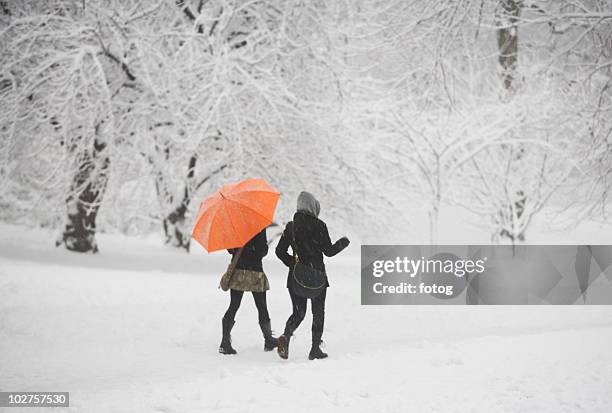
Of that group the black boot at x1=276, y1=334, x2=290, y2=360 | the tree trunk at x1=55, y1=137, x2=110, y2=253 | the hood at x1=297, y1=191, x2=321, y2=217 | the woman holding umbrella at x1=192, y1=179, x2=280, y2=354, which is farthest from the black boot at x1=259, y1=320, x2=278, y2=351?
the tree trunk at x1=55, y1=137, x2=110, y2=253

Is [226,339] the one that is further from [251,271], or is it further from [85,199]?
[85,199]

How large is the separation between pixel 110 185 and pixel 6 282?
3417 mm

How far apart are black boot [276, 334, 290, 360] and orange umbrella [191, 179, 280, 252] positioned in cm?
98

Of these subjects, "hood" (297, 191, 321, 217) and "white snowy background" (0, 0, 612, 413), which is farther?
"hood" (297, 191, 321, 217)

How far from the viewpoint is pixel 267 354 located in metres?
6.39

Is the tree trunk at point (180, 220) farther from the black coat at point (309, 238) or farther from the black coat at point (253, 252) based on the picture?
the black coat at point (309, 238)

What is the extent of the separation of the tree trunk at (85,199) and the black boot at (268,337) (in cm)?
621

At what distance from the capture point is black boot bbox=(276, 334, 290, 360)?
19.3 feet

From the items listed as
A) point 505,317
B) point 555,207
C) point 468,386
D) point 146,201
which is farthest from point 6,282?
point 555,207

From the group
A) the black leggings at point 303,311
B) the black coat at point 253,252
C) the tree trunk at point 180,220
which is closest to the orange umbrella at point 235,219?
the black coat at point 253,252

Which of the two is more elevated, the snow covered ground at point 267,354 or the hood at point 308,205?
the hood at point 308,205

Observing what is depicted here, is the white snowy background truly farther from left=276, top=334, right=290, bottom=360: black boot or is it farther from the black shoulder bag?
the black shoulder bag

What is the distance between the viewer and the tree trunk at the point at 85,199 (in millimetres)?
11641

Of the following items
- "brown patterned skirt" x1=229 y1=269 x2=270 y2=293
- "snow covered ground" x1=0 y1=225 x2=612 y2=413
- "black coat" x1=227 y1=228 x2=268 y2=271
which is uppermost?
"black coat" x1=227 y1=228 x2=268 y2=271
